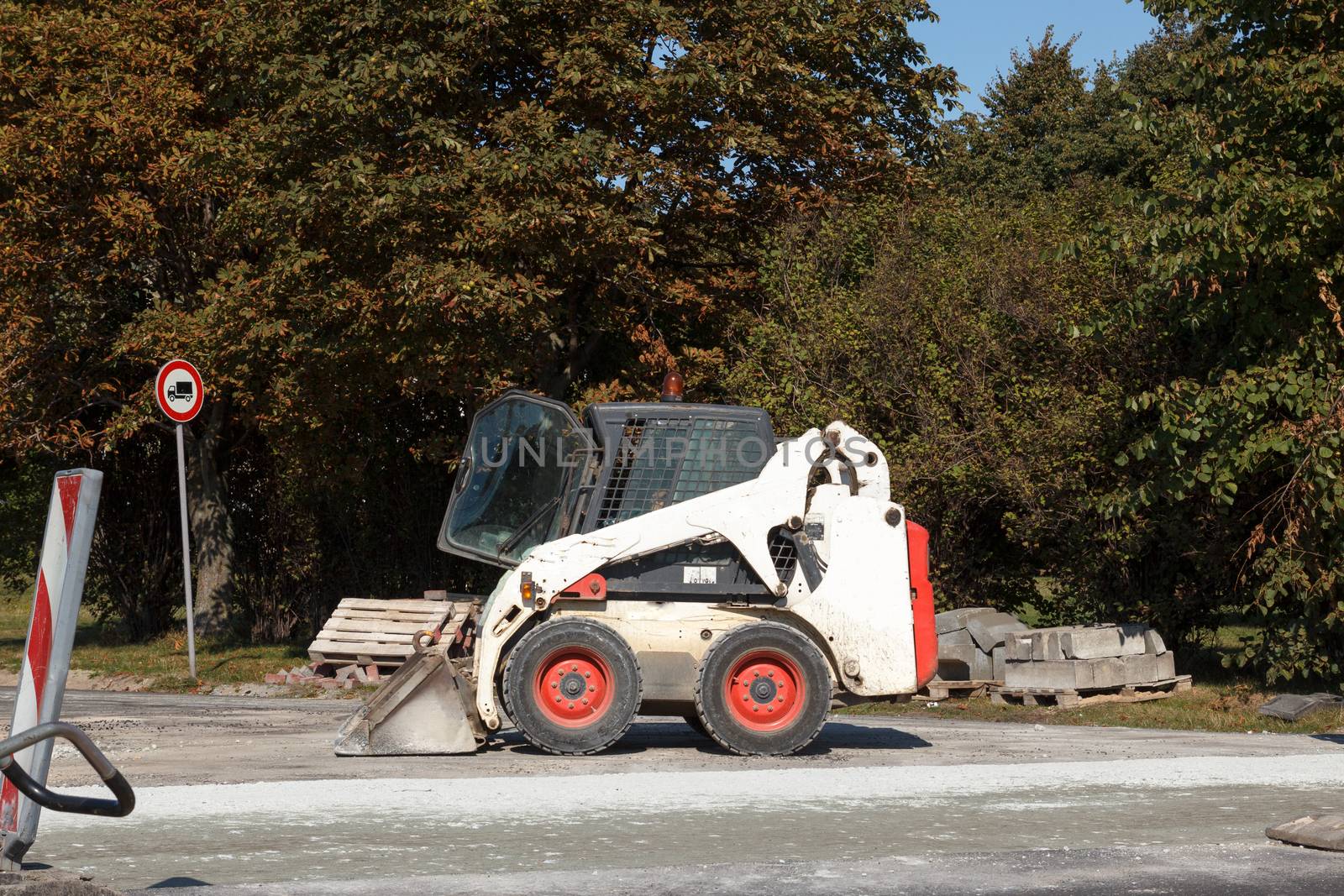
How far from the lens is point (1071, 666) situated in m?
14.7

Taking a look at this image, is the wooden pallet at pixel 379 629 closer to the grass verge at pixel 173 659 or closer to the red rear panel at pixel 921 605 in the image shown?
the grass verge at pixel 173 659

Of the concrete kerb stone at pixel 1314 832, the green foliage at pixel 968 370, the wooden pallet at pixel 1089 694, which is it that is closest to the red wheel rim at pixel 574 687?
the concrete kerb stone at pixel 1314 832

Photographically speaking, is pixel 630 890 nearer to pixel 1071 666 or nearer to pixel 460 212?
pixel 1071 666

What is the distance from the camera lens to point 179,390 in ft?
58.0

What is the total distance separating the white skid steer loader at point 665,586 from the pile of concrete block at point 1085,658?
4.12 meters

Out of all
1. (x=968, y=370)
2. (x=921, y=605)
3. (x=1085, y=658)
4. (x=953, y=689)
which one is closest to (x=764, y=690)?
(x=921, y=605)

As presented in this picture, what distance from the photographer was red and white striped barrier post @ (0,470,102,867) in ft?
19.1

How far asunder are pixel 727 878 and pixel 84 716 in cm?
918

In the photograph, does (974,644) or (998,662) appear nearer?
(998,662)

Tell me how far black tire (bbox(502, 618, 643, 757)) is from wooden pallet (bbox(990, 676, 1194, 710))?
574 cm

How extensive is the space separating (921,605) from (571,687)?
260cm

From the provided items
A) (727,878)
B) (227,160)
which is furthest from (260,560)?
(727,878)

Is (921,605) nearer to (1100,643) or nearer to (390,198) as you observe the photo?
(1100,643)

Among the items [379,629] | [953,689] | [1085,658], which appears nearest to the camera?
[1085,658]
